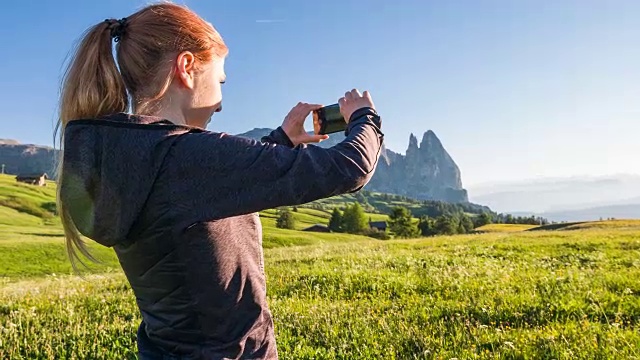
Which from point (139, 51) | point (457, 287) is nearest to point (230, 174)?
point (139, 51)

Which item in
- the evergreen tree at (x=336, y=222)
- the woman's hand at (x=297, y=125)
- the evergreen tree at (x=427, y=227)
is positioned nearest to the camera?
the woman's hand at (x=297, y=125)

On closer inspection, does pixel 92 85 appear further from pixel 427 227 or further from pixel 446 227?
pixel 427 227

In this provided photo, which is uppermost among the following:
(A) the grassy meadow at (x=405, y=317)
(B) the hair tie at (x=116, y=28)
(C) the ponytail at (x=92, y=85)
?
(B) the hair tie at (x=116, y=28)

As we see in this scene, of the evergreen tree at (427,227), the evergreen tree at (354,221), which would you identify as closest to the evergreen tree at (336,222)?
the evergreen tree at (354,221)

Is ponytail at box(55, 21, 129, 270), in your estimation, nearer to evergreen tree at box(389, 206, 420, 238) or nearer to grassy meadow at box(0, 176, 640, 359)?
grassy meadow at box(0, 176, 640, 359)

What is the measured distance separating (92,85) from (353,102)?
133 centimetres

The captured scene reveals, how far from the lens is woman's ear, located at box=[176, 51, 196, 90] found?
7.65 feet

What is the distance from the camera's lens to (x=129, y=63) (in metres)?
2.36

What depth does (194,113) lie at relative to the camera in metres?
2.45

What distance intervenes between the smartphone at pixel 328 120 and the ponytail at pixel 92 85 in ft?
4.04

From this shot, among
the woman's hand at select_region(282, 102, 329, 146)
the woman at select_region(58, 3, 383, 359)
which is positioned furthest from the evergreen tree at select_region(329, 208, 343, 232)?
the woman at select_region(58, 3, 383, 359)

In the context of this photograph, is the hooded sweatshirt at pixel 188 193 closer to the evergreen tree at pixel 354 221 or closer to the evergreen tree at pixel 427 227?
the evergreen tree at pixel 354 221

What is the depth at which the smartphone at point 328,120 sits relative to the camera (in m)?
2.96

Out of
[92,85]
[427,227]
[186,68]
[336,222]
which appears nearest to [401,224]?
[427,227]
